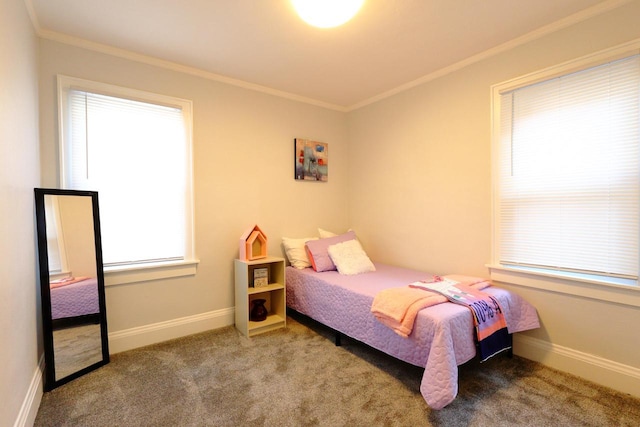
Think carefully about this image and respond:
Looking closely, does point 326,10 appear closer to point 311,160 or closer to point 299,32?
point 299,32

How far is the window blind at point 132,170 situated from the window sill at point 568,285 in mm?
2813

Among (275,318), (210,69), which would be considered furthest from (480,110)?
(275,318)

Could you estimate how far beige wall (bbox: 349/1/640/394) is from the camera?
196 cm

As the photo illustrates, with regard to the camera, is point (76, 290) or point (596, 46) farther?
point (76, 290)

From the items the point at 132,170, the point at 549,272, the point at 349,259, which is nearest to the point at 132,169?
the point at 132,170

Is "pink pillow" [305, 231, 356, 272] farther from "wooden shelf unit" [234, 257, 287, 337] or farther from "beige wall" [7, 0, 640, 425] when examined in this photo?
"beige wall" [7, 0, 640, 425]

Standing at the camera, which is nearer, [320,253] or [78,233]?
[78,233]

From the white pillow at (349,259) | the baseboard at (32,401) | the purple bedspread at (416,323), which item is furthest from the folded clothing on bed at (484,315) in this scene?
the baseboard at (32,401)

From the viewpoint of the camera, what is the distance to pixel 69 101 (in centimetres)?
227

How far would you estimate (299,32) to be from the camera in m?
2.18

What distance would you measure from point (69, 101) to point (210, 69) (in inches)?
44.7

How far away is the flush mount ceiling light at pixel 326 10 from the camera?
1.67 meters

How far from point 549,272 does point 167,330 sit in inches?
124

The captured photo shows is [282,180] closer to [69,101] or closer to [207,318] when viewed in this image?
[207,318]
